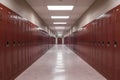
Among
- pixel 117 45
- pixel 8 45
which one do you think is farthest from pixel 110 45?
pixel 8 45

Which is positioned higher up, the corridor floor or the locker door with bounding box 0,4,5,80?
the locker door with bounding box 0,4,5,80

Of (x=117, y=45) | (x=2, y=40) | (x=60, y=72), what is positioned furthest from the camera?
(x=60, y=72)

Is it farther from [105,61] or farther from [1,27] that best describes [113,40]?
[1,27]

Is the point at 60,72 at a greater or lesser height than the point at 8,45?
lesser

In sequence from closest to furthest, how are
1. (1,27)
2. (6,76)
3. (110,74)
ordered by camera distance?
(1,27) < (6,76) < (110,74)

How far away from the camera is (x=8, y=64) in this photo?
188 inches

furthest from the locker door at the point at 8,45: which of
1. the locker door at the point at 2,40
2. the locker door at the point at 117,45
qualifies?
the locker door at the point at 117,45

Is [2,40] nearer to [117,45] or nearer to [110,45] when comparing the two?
[117,45]

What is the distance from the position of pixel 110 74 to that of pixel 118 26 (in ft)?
5.20

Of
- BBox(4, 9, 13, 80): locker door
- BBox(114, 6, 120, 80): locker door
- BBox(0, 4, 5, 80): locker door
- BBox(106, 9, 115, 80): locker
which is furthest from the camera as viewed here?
BBox(106, 9, 115, 80): locker

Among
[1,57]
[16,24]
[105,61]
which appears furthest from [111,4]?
[1,57]

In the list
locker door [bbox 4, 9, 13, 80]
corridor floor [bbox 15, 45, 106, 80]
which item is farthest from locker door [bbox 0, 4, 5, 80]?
corridor floor [bbox 15, 45, 106, 80]

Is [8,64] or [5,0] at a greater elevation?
[5,0]

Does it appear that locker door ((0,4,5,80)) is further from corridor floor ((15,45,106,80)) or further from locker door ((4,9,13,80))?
corridor floor ((15,45,106,80))
